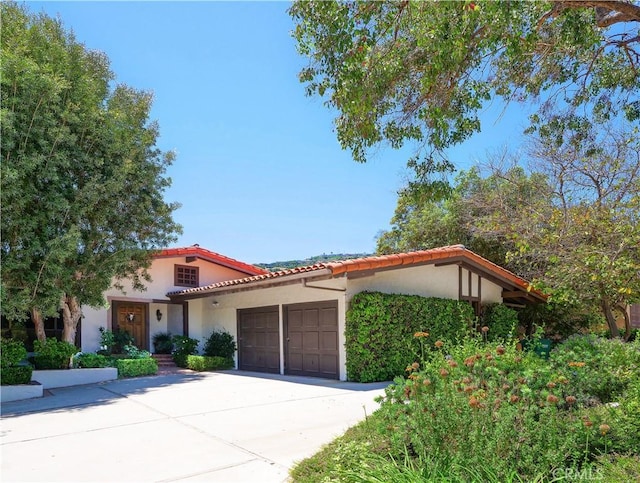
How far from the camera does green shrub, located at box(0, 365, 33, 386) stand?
440 inches

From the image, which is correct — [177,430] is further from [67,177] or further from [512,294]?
[512,294]

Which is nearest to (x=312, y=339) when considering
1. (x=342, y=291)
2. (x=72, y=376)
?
(x=342, y=291)

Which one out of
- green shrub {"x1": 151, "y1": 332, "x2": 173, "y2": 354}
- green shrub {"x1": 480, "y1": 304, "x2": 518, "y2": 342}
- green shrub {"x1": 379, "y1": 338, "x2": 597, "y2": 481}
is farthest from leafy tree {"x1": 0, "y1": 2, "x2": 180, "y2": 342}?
green shrub {"x1": 480, "y1": 304, "x2": 518, "y2": 342}

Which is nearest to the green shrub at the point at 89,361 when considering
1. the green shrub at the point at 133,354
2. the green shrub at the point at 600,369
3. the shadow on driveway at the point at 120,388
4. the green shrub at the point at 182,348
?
the shadow on driveway at the point at 120,388

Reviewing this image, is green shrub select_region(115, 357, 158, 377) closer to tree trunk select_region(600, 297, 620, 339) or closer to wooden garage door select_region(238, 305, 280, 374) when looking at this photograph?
wooden garage door select_region(238, 305, 280, 374)

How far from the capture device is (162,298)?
18234 millimetres

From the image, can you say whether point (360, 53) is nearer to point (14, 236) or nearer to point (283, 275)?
point (283, 275)

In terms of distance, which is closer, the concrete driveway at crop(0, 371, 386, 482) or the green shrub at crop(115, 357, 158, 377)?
the concrete driveway at crop(0, 371, 386, 482)

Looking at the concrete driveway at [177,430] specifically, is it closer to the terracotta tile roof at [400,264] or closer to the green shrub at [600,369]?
the terracotta tile roof at [400,264]

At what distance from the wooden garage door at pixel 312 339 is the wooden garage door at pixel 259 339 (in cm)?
62

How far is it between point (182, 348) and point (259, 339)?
3367mm

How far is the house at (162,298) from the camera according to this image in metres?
17.0

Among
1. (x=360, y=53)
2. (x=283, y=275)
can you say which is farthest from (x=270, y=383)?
(x=360, y=53)

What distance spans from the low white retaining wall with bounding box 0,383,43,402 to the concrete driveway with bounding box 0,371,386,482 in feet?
1.43
